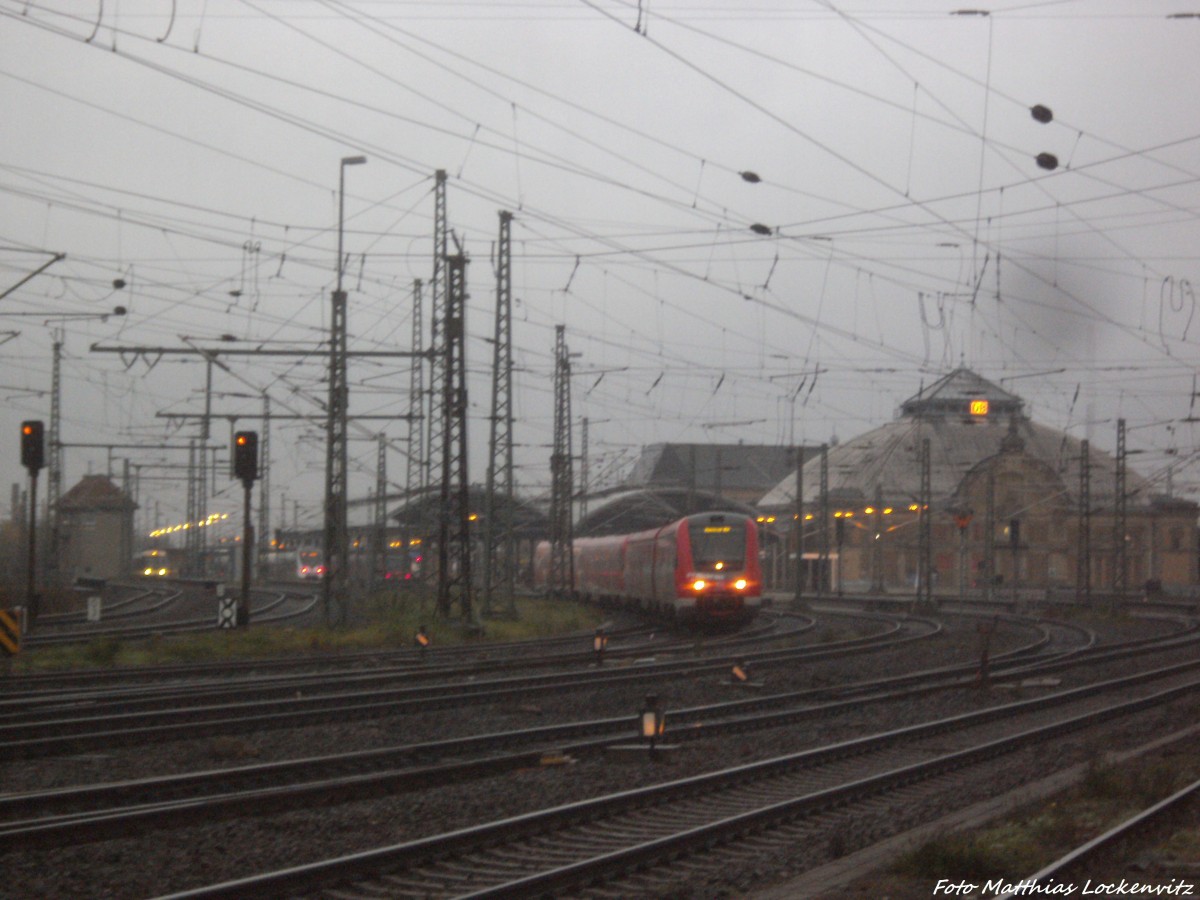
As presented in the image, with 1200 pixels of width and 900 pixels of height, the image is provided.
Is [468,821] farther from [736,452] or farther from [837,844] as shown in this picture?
[736,452]

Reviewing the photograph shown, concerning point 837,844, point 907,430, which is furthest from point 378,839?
point 907,430

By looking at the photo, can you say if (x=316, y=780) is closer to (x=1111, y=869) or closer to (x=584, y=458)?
(x=1111, y=869)

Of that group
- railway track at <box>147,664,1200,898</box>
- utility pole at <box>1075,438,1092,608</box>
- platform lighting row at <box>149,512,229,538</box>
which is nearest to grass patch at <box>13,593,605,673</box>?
railway track at <box>147,664,1200,898</box>

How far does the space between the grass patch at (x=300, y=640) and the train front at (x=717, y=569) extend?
310 cm

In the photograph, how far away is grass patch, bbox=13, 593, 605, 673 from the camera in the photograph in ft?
85.8

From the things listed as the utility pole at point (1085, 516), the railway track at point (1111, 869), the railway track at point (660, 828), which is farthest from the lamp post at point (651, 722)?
the utility pole at point (1085, 516)

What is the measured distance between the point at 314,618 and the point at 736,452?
85.6 metres

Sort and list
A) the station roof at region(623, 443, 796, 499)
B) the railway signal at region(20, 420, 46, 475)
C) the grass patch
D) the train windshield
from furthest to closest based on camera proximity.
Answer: the station roof at region(623, 443, 796, 499) < the train windshield < the railway signal at region(20, 420, 46, 475) < the grass patch

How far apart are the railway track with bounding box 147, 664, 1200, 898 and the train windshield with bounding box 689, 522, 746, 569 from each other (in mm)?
19893

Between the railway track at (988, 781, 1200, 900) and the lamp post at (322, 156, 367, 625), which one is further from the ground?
the lamp post at (322, 156, 367, 625)

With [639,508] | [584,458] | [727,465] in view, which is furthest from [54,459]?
[727,465]

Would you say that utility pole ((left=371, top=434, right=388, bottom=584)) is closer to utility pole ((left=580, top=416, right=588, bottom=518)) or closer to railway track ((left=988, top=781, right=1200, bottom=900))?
utility pole ((left=580, top=416, right=588, bottom=518))

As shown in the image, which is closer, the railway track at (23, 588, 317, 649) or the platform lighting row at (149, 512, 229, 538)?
the railway track at (23, 588, 317, 649)

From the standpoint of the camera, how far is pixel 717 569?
35875 millimetres
